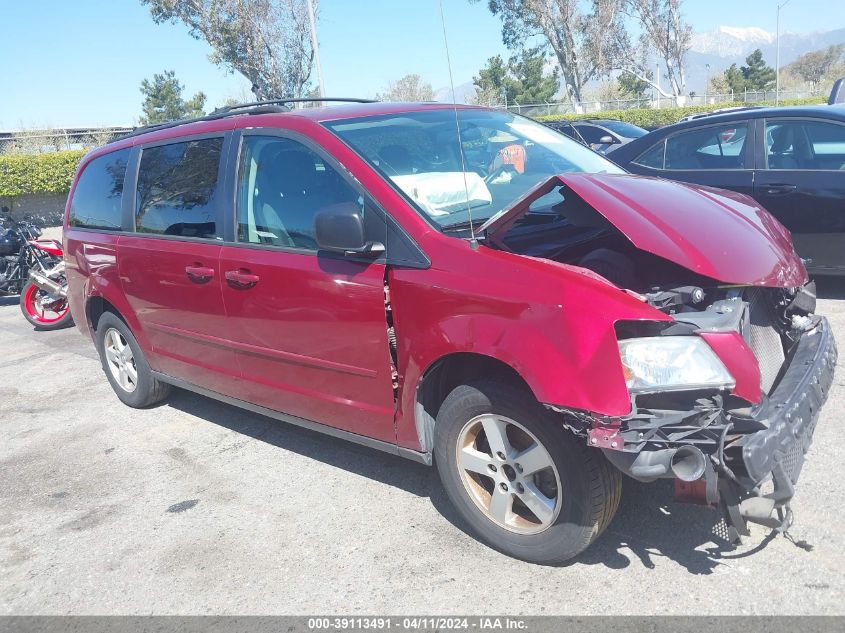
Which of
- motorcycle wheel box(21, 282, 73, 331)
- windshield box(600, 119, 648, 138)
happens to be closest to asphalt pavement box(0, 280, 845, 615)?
motorcycle wheel box(21, 282, 73, 331)

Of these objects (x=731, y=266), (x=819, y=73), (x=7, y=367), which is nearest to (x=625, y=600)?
(x=731, y=266)

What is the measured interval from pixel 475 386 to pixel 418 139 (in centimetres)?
141

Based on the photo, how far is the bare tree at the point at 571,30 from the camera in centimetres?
4203

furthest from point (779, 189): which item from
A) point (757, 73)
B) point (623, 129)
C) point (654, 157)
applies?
Answer: point (757, 73)

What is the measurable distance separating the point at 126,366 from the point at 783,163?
5540mm

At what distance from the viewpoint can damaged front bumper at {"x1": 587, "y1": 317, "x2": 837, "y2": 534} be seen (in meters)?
2.50

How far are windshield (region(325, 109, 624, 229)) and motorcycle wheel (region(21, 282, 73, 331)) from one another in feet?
20.8

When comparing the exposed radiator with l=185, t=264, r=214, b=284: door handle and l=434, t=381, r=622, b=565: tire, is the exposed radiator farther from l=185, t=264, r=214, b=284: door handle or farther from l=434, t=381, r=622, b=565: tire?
l=185, t=264, r=214, b=284: door handle

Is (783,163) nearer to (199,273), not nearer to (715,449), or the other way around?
(715,449)

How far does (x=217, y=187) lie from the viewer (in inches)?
161

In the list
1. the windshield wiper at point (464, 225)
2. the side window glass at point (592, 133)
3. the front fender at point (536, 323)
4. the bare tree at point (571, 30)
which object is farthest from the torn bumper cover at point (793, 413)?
the bare tree at point (571, 30)

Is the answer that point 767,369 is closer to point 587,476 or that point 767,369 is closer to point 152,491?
A: point 587,476

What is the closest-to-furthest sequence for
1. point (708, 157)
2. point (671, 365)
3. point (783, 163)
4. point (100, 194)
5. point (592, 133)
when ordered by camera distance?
point (671, 365) → point (100, 194) → point (783, 163) → point (708, 157) → point (592, 133)

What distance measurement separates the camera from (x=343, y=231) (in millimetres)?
3193
